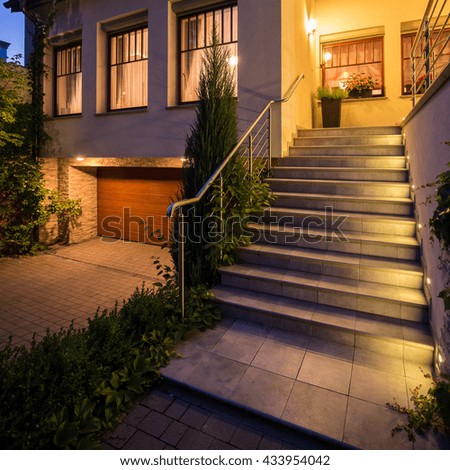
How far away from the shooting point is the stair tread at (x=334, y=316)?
3132mm

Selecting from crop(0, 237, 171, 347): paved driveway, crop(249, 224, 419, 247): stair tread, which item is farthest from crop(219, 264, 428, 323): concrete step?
crop(0, 237, 171, 347): paved driveway

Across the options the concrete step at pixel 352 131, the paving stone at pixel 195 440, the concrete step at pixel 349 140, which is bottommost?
the paving stone at pixel 195 440

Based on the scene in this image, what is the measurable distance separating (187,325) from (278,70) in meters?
4.65

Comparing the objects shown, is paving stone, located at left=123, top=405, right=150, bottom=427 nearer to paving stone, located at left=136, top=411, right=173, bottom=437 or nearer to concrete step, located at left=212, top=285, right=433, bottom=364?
paving stone, located at left=136, top=411, right=173, bottom=437

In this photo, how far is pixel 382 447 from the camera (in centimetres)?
219

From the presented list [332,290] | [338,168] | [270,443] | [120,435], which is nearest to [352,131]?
[338,168]

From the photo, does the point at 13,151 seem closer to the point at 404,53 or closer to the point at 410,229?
the point at 410,229

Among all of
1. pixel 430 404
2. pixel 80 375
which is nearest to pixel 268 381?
pixel 430 404

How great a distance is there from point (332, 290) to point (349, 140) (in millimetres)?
3517

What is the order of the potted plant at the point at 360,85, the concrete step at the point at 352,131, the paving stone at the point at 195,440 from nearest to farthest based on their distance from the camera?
the paving stone at the point at 195,440 → the concrete step at the point at 352,131 → the potted plant at the point at 360,85

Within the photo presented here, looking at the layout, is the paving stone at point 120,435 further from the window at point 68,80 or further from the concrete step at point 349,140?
the window at point 68,80

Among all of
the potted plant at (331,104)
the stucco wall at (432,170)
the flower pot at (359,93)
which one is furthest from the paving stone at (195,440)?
the flower pot at (359,93)

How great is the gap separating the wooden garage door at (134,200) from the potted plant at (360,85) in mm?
4444

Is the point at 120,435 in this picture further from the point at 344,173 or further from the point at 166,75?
the point at 166,75
